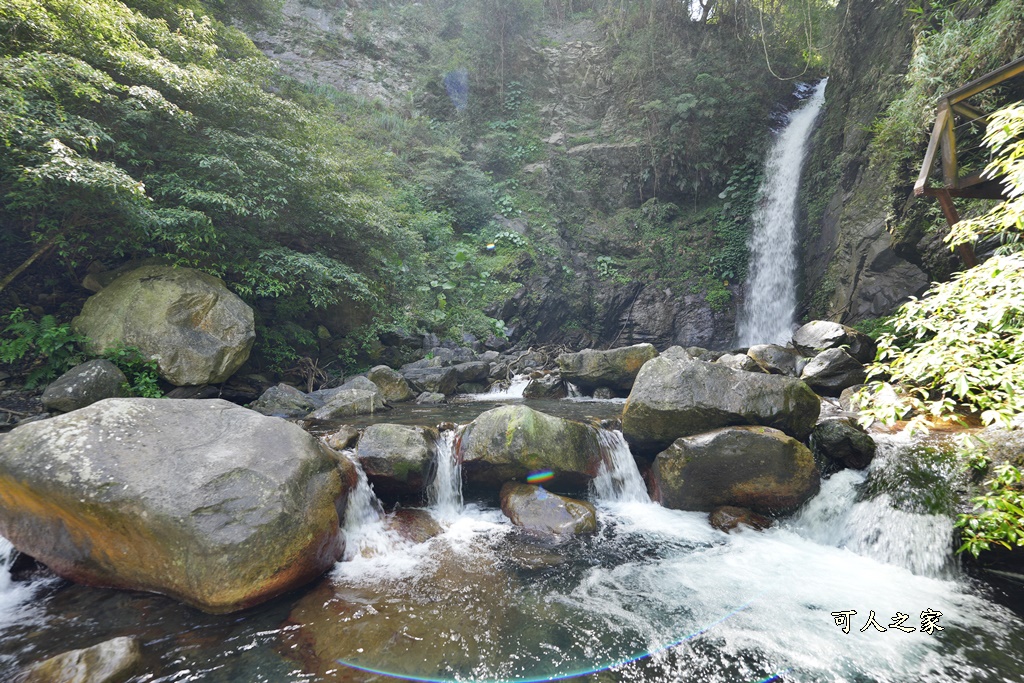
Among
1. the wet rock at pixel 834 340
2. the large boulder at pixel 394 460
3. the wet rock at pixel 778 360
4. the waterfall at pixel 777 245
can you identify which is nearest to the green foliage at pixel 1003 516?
the large boulder at pixel 394 460

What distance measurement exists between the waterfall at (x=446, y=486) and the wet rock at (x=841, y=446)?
4124 millimetres

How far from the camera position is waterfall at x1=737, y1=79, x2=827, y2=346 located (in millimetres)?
14009

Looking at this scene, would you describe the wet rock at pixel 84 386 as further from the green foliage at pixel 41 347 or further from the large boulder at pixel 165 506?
the large boulder at pixel 165 506

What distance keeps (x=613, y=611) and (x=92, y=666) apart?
3.23 meters

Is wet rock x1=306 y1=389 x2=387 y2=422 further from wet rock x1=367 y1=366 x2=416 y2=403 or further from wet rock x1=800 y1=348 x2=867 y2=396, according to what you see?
wet rock x1=800 y1=348 x2=867 y2=396

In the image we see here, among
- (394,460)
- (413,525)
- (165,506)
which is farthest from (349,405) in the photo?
(165,506)

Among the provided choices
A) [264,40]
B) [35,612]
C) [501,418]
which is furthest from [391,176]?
[35,612]

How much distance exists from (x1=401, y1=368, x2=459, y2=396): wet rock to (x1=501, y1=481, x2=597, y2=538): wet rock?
210 inches

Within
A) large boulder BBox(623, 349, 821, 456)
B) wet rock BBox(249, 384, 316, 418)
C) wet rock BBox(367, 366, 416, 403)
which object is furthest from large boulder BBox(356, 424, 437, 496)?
wet rock BBox(367, 366, 416, 403)

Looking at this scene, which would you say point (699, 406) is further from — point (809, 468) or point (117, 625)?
point (117, 625)

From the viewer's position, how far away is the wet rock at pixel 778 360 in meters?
8.55

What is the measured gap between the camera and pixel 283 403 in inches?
299

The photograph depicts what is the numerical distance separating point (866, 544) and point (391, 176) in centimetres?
1662

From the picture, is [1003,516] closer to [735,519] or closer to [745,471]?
[745,471]
